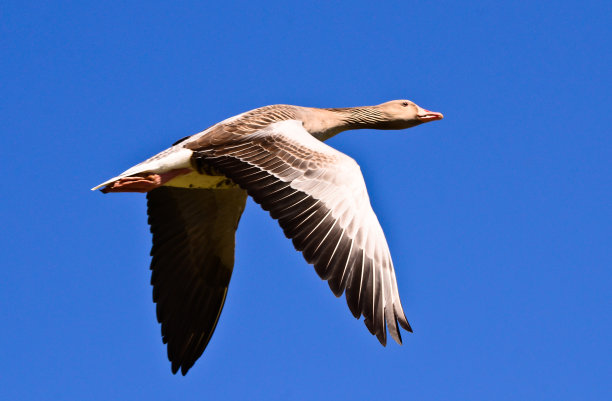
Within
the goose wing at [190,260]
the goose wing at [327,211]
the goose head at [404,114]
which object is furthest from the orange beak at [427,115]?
the goose wing at [327,211]

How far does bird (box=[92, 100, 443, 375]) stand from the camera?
26.8 ft

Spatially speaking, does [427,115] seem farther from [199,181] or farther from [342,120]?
[199,181]

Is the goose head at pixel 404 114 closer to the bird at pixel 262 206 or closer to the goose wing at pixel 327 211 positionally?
the bird at pixel 262 206

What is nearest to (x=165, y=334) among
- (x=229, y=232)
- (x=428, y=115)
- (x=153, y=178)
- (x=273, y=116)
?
(x=229, y=232)

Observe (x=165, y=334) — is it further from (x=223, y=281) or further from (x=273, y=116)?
(x=273, y=116)

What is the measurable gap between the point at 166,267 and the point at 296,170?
345cm

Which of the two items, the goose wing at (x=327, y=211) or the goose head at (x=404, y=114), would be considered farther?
the goose head at (x=404, y=114)

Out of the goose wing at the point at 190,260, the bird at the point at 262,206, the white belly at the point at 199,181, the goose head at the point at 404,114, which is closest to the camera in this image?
the bird at the point at 262,206

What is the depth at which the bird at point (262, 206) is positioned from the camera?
322 inches

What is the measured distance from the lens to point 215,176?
10.6 meters

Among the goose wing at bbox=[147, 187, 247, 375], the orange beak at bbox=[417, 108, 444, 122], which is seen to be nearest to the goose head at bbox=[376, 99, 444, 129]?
the orange beak at bbox=[417, 108, 444, 122]

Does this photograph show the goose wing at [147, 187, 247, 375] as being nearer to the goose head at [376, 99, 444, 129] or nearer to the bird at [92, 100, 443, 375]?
the bird at [92, 100, 443, 375]

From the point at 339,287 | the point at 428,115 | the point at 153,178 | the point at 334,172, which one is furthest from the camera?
the point at 428,115

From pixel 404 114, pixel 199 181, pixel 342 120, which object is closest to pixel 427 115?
pixel 404 114
